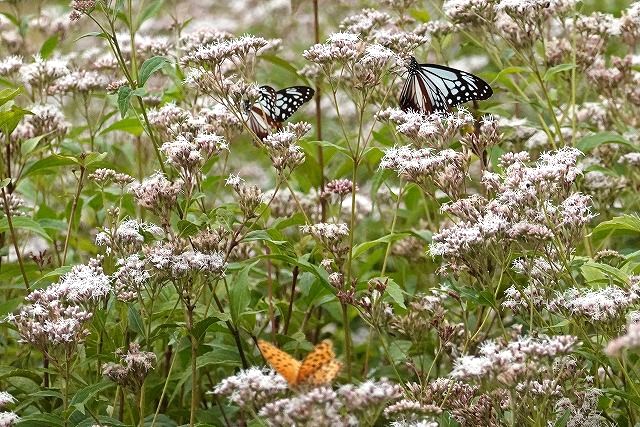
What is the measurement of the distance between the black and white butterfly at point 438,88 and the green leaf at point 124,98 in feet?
5.96

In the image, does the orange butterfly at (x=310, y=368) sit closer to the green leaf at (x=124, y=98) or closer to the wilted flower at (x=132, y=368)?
the wilted flower at (x=132, y=368)

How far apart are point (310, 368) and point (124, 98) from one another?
1975mm

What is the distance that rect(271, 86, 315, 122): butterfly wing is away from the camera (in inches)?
261

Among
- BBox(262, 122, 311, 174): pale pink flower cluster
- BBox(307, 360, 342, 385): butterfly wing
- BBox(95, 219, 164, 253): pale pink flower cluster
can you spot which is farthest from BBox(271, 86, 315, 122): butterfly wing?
BBox(307, 360, 342, 385): butterfly wing

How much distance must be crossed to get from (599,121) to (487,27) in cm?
131

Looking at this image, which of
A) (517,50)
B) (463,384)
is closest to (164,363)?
(463,384)

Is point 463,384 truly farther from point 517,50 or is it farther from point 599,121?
point 599,121

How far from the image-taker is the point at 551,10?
6090 millimetres

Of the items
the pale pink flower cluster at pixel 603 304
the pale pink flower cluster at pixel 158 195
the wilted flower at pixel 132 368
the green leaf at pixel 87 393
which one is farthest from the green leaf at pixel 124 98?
the pale pink flower cluster at pixel 603 304

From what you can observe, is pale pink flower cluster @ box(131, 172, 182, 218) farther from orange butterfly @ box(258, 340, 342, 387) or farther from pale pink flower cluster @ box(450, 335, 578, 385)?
pale pink flower cluster @ box(450, 335, 578, 385)

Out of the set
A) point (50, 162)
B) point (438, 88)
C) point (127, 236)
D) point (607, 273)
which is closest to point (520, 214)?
point (607, 273)

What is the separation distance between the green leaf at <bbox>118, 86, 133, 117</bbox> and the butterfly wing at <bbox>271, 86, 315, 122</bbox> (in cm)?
155

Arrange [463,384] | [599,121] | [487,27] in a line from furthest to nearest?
[599,121] → [487,27] → [463,384]

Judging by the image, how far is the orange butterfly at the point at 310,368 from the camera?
3.87 m
